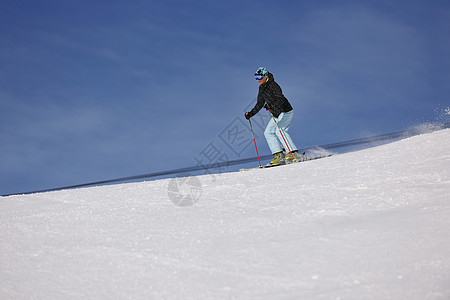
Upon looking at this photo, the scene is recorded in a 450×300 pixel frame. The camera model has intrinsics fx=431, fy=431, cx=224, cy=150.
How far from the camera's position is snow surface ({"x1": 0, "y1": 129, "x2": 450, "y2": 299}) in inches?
102

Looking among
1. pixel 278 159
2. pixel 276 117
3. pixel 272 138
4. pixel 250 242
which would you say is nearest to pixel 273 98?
pixel 276 117

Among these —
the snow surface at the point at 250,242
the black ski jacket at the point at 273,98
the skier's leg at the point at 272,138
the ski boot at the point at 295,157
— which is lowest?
the snow surface at the point at 250,242

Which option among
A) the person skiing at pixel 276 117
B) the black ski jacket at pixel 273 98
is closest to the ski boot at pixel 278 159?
the person skiing at pixel 276 117

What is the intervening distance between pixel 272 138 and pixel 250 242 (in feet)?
17.0

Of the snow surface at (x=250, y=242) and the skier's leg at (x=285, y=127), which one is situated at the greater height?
the skier's leg at (x=285, y=127)

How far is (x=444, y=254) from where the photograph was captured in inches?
109

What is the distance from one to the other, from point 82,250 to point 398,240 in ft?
7.77

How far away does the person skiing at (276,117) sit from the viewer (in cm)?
820

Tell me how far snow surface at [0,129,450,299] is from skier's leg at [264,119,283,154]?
3000 mm

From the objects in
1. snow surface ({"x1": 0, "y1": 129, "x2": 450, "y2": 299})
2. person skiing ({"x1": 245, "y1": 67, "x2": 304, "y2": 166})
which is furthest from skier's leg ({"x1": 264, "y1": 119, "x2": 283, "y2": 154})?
snow surface ({"x1": 0, "y1": 129, "x2": 450, "y2": 299})

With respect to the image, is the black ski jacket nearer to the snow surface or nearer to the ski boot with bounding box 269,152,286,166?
the ski boot with bounding box 269,152,286,166

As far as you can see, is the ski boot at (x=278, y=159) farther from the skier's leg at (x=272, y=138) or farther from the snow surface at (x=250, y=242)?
the snow surface at (x=250, y=242)

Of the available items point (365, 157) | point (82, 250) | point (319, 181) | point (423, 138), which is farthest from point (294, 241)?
point (423, 138)

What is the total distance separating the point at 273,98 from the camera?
826cm
